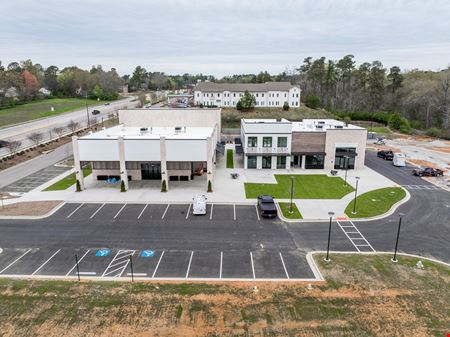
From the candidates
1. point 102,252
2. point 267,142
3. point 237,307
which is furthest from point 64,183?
point 237,307

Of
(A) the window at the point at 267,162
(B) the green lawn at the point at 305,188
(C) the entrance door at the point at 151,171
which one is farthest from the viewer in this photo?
(A) the window at the point at 267,162

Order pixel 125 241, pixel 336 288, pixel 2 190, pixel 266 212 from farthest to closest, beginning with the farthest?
pixel 2 190 < pixel 266 212 < pixel 125 241 < pixel 336 288

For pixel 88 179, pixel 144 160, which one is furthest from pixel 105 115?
pixel 144 160

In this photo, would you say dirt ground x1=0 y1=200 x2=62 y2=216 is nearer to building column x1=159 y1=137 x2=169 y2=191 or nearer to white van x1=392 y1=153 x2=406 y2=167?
building column x1=159 y1=137 x2=169 y2=191

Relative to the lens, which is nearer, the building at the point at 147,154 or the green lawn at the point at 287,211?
the green lawn at the point at 287,211

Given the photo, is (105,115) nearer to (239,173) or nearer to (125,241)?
(239,173)

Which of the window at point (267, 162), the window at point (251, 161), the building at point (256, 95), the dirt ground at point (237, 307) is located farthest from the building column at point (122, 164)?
the building at point (256, 95)

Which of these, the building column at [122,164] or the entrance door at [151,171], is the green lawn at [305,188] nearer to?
the entrance door at [151,171]
